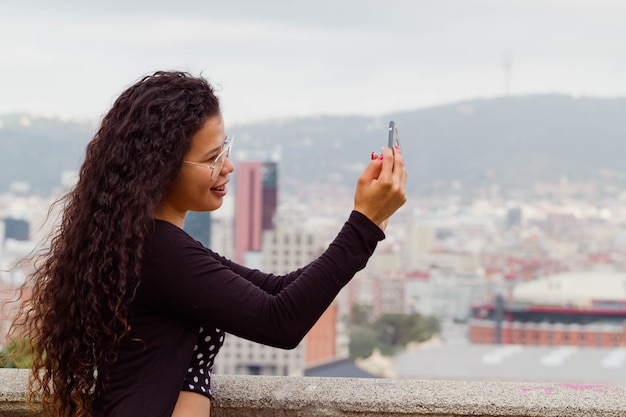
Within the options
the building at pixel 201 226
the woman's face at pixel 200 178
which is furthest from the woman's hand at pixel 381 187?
the building at pixel 201 226

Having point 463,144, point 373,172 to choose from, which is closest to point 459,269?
point 463,144

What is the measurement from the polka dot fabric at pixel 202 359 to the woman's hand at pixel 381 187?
0.25 m

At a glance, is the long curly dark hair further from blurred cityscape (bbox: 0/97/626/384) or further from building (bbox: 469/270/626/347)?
building (bbox: 469/270/626/347)

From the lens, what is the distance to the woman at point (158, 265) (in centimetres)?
89

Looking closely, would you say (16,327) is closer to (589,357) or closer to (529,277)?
(589,357)

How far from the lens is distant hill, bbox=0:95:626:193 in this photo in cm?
6525

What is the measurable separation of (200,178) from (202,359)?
0.22 meters

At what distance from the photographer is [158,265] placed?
35.5 inches

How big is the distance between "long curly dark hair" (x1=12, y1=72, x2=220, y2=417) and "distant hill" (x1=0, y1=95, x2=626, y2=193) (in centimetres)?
6011

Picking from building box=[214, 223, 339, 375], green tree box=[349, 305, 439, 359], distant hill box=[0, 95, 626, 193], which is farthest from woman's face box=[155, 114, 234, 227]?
distant hill box=[0, 95, 626, 193]

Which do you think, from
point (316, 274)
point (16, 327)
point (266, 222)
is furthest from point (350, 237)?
point (266, 222)

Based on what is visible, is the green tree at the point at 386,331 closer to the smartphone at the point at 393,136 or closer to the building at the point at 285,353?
the building at the point at 285,353

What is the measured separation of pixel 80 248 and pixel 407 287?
56.1 metres

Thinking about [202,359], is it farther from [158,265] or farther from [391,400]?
[391,400]
